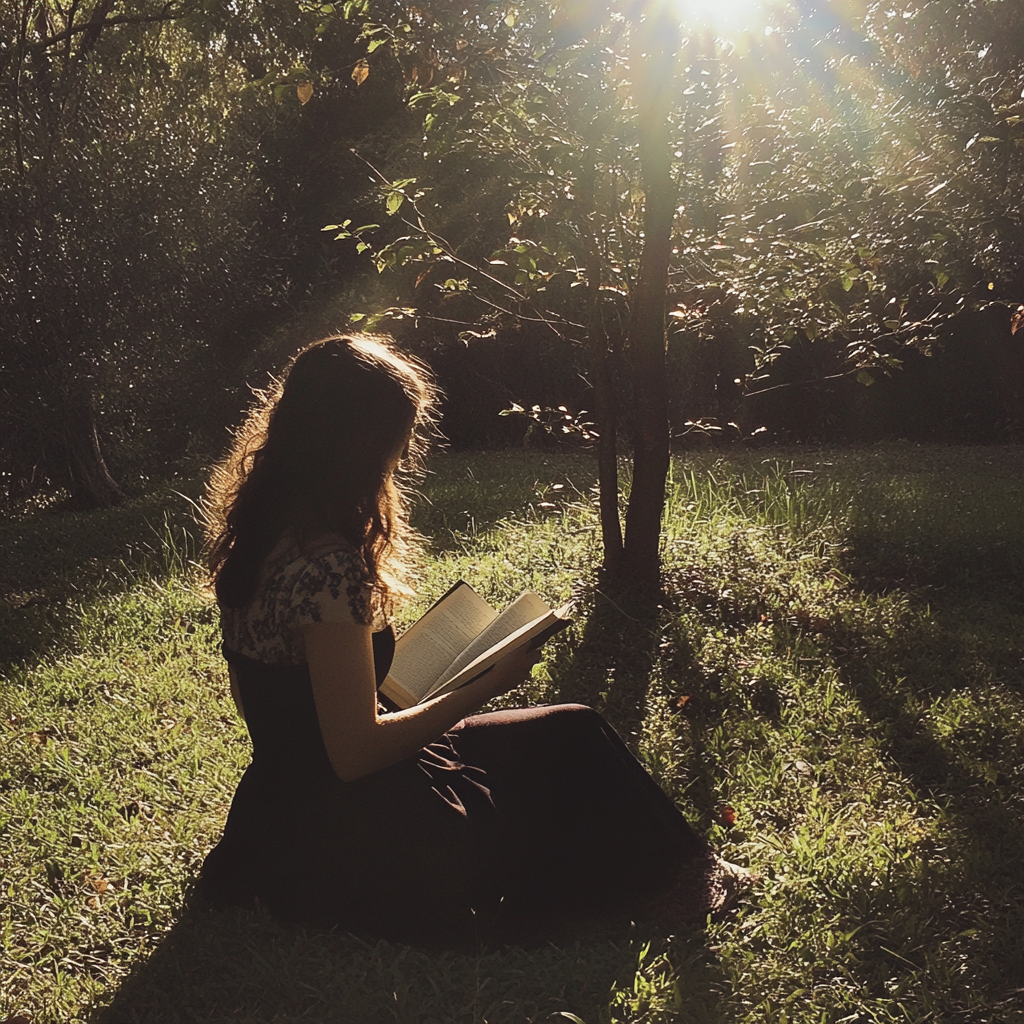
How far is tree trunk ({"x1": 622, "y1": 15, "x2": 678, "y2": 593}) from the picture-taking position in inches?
192

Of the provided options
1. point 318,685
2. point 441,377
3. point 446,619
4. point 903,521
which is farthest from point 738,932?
point 441,377

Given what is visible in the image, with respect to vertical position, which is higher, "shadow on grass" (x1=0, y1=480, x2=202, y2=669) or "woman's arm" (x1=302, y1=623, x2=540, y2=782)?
"woman's arm" (x1=302, y1=623, x2=540, y2=782)

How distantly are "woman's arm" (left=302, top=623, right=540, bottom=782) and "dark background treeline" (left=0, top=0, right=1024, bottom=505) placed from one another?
8.90ft

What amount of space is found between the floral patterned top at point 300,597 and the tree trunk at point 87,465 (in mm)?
9312

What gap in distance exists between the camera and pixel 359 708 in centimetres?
235

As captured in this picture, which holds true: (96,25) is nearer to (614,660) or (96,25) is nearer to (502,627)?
(614,660)

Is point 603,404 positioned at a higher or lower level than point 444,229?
lower

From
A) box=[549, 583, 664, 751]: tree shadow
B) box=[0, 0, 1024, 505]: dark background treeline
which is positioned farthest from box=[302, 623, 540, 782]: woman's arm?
box=[0, 0, 1024, 505]: dark background treeline

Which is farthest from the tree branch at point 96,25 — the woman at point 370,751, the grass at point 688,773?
the woman at point 370,751

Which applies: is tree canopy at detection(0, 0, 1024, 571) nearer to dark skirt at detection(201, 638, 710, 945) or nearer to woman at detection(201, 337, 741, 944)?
woman at detection(201, 337, 741, 944)

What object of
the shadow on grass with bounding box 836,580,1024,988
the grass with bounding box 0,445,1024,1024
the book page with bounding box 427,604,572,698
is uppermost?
the book page with bounding box 427,604,572,698

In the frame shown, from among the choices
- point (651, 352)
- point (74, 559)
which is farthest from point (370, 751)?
point (74, 559)

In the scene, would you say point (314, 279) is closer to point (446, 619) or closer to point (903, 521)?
point (903, 521)

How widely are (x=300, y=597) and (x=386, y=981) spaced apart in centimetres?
118
